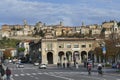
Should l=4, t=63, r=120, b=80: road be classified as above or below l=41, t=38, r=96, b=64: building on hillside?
below

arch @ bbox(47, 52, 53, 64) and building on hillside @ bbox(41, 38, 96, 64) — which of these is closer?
building on hillside @ bbox(41, 38, 96, 64)

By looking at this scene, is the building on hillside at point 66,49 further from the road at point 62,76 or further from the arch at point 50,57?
the road at point 62,76

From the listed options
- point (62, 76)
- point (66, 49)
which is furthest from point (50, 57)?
point (62, 76)

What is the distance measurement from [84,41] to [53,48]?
1231 cm

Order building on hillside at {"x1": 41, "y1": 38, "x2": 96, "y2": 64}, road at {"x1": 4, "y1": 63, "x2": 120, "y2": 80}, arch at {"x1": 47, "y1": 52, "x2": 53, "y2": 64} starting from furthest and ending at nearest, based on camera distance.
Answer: arch at {"x1": 47, "y1": 52, "x2": 53, "y2": 64} → building on hillside at {"x1": 41, "y1": 38, "x2": 96, "y2": 64} → road at {"x1": 4, "y1": 63, "x2": 120, "y2": 80}

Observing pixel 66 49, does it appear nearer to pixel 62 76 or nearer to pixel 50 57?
pixel 50 57

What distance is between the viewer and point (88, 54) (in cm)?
15712

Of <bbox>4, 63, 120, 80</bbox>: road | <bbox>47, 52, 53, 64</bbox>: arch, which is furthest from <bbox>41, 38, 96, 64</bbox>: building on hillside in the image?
<bbox>4, 63, 120, 80</bbox>: road

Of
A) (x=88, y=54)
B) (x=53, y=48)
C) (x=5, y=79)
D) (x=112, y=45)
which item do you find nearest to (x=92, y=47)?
(x=88, y=54)

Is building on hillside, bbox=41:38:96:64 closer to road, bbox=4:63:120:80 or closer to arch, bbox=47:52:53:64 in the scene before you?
arch, bbox=47:52:53:64

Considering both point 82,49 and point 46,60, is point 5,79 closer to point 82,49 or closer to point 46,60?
point 46,60

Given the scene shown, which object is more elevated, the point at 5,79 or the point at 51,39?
the point at 51,39

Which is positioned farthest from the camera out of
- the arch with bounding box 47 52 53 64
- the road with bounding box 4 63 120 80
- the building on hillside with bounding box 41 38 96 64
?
the arch with bounding box 47 52 53 64

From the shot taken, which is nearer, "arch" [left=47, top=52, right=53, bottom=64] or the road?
the road
